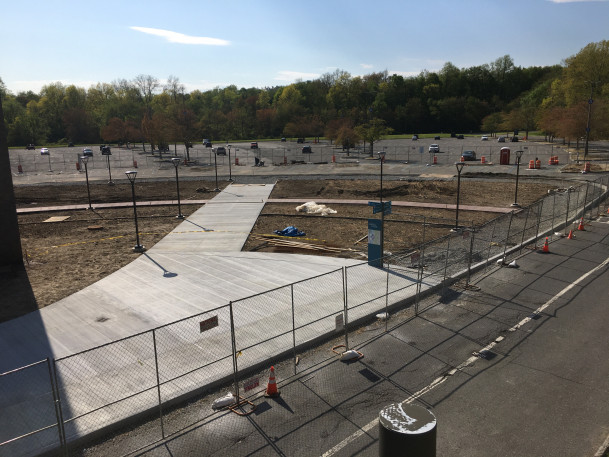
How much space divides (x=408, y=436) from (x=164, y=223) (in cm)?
2486

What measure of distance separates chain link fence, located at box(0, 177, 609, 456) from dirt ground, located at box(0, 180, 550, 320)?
173 inches

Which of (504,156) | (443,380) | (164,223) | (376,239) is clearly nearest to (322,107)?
(504,156)

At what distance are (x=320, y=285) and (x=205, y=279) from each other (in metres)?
4.31

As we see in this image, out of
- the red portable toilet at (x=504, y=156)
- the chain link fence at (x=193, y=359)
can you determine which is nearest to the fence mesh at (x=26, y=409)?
the chain link fence at (x=193, y=359)

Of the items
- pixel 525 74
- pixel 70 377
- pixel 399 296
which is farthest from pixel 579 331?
pixel 525 74

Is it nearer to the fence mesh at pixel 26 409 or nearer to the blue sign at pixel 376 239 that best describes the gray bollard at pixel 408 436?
the fence mesh at pixel 26 409

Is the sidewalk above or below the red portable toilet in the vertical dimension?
below

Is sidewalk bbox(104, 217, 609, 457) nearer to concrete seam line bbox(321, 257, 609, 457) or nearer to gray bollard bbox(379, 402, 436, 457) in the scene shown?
concrete seam line bbox(321, 257, 609, 457)

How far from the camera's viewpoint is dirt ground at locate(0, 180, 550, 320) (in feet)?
60.1

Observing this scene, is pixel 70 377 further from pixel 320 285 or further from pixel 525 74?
pixel 525 74

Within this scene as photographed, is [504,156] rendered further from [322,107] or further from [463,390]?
[322,107]

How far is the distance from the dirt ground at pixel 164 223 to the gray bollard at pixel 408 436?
1369cm

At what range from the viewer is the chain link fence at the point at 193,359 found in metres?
8.88

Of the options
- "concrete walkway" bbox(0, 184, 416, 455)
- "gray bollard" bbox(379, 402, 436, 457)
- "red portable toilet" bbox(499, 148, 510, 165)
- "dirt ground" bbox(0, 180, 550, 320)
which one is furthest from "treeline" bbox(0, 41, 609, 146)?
"gray bollard" bbox(379, 402, 436, 457)
